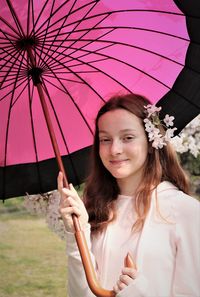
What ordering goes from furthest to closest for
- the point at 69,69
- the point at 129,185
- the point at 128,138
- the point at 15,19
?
1. the point at 69,69
2. the point at 129,185
3. the point at 128,138
4. the point at 15,19

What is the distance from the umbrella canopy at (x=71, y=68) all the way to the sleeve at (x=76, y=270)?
766mm

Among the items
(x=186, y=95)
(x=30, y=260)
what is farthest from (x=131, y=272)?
(x=30, y=260)

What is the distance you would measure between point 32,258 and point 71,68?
640 cm

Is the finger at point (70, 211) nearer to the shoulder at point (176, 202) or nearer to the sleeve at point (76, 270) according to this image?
the sleeve at point (76, 270)

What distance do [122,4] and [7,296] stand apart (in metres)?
5.12

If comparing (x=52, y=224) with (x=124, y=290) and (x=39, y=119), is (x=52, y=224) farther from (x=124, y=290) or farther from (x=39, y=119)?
(x=124, y=290)

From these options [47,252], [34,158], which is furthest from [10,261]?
[34,158]

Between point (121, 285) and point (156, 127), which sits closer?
point (121, 285)

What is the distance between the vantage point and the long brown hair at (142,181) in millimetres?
2389

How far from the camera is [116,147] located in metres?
2.29

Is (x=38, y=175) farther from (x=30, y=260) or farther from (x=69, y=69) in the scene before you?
(x=30, y=260)

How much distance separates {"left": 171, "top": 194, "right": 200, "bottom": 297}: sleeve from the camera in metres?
2.12

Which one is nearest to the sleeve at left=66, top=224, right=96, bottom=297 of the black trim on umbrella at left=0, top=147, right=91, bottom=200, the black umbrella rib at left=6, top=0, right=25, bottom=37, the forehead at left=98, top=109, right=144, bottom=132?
the forehead at left=98, top=109, right=144, bottom=132

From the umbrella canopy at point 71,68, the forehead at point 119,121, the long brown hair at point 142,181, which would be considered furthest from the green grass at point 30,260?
the forehead at point 119,121
